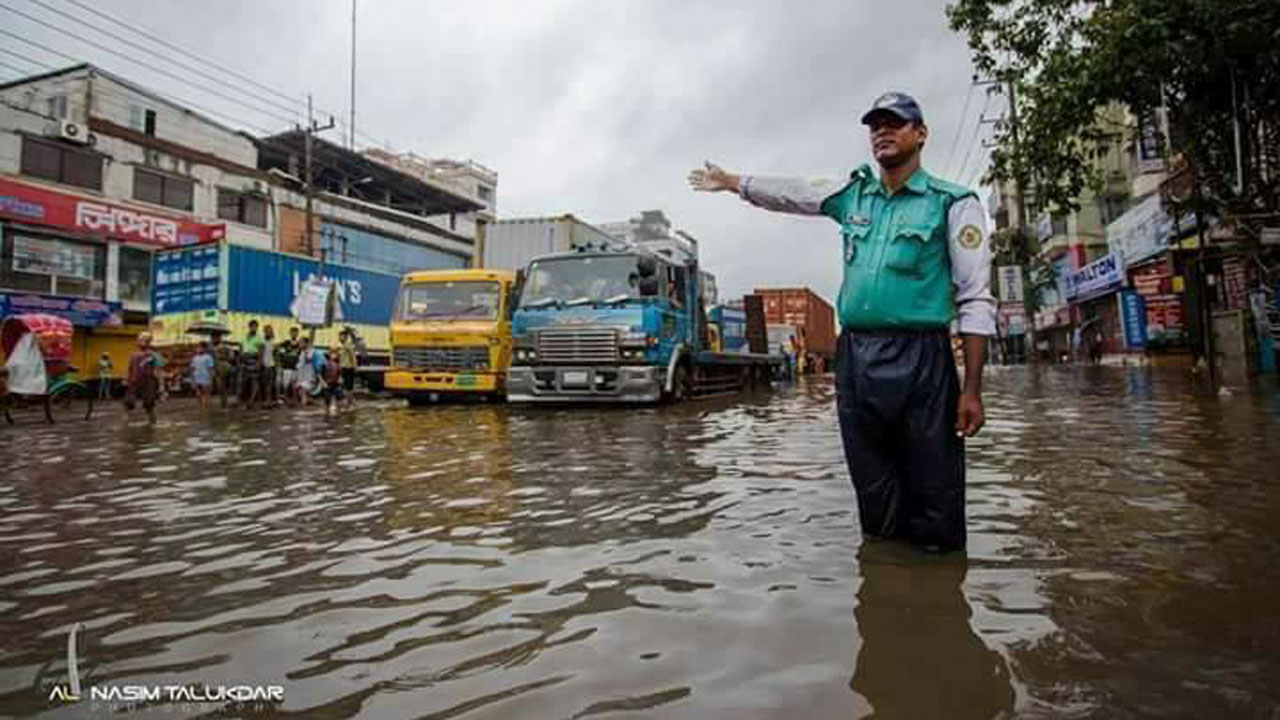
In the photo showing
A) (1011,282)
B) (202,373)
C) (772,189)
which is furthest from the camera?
(1011,282)

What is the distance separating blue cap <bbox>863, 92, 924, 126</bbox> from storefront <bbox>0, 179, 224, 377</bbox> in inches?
1002

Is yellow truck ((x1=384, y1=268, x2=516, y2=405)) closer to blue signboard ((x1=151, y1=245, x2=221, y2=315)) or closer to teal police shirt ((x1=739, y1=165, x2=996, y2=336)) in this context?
blue signboard ((x1=151, y1=245, x2=221, y2=315))

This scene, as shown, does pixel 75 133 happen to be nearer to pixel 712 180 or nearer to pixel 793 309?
pixel 793 309

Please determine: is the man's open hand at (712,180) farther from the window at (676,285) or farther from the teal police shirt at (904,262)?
the window at (676,285)

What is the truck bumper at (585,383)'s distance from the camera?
10.3m

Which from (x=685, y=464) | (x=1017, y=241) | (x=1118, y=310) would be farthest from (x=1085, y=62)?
(x=1017, y=241)

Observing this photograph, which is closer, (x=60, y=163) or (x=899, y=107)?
(x=899, y=107)

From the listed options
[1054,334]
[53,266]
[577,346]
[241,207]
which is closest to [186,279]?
[53,266]

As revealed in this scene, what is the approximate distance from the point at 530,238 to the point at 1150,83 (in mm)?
12284

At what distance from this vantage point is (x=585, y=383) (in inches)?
412

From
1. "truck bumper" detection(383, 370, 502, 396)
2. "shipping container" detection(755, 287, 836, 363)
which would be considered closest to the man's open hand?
"truck bumper" detection(383, 370, 502, 396)

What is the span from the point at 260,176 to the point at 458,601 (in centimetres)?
3482

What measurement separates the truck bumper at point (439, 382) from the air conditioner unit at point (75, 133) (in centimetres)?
2118

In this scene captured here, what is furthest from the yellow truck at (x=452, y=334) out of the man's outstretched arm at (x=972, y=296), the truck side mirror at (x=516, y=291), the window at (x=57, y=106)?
the window at (x=57, y=106)
